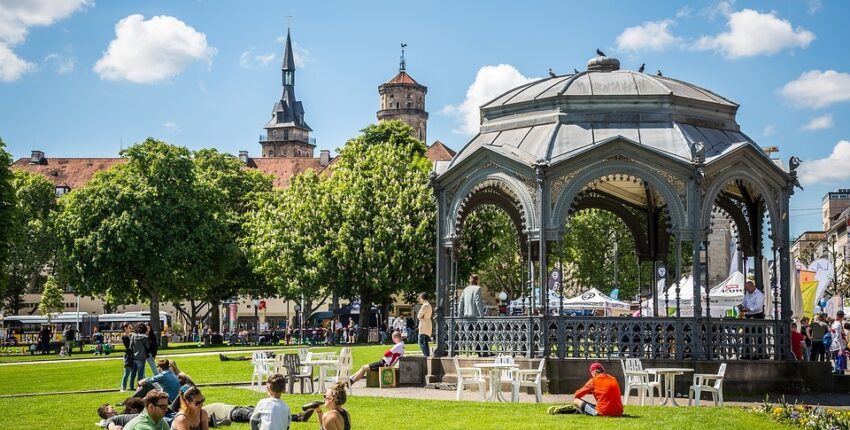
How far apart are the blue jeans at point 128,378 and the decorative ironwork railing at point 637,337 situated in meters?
9.27

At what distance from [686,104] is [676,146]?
5.18 feet

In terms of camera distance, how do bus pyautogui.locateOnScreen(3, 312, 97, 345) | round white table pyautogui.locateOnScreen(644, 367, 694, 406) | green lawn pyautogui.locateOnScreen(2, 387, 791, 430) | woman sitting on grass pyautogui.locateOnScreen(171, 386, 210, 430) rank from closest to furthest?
woman sitting on grass pyautogui.locateOnScreen(171, 386, 210, 430)
green lawn pyautogui.locateOnScreen(2, 387, 791, 430)
round white table pyautogui.locateOnScreen(644, 367, 694, 406)
bus pyautogui.locateOnScreen(3, 312, 97, 345)

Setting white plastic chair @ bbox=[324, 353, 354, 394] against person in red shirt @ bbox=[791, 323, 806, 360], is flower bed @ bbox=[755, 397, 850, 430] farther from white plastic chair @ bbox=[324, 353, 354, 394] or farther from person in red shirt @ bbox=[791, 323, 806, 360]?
white plastic chair @ bbox=[324, 353, 354, 394]

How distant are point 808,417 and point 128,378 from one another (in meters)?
17.2

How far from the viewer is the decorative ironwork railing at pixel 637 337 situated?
2356 centimetres

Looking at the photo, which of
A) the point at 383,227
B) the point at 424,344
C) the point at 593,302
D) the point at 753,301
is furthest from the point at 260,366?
the point at 383,227

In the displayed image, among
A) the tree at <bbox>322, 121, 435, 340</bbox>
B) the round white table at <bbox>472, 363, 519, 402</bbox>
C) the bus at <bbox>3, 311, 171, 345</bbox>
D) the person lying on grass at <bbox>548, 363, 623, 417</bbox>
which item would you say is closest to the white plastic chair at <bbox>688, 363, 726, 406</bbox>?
the person lying on grass at <bbox>548, 363, 623, 417</bbox>

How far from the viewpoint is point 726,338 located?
24094 mm

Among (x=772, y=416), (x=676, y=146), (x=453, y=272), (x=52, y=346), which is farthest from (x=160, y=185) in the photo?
(x=772, y=416)

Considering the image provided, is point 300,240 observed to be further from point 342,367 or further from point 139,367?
point 342,367

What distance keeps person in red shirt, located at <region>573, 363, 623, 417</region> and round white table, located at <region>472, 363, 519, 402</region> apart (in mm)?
2561

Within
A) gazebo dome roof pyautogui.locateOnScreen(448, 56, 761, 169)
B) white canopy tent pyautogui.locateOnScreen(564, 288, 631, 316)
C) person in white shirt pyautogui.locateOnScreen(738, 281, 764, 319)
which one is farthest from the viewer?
white canopy tent pyautogui.locateOnScreen(564, 288, 631, 316)

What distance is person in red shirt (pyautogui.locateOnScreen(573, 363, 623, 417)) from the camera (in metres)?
18.7

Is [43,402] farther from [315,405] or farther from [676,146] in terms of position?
[676,146]
